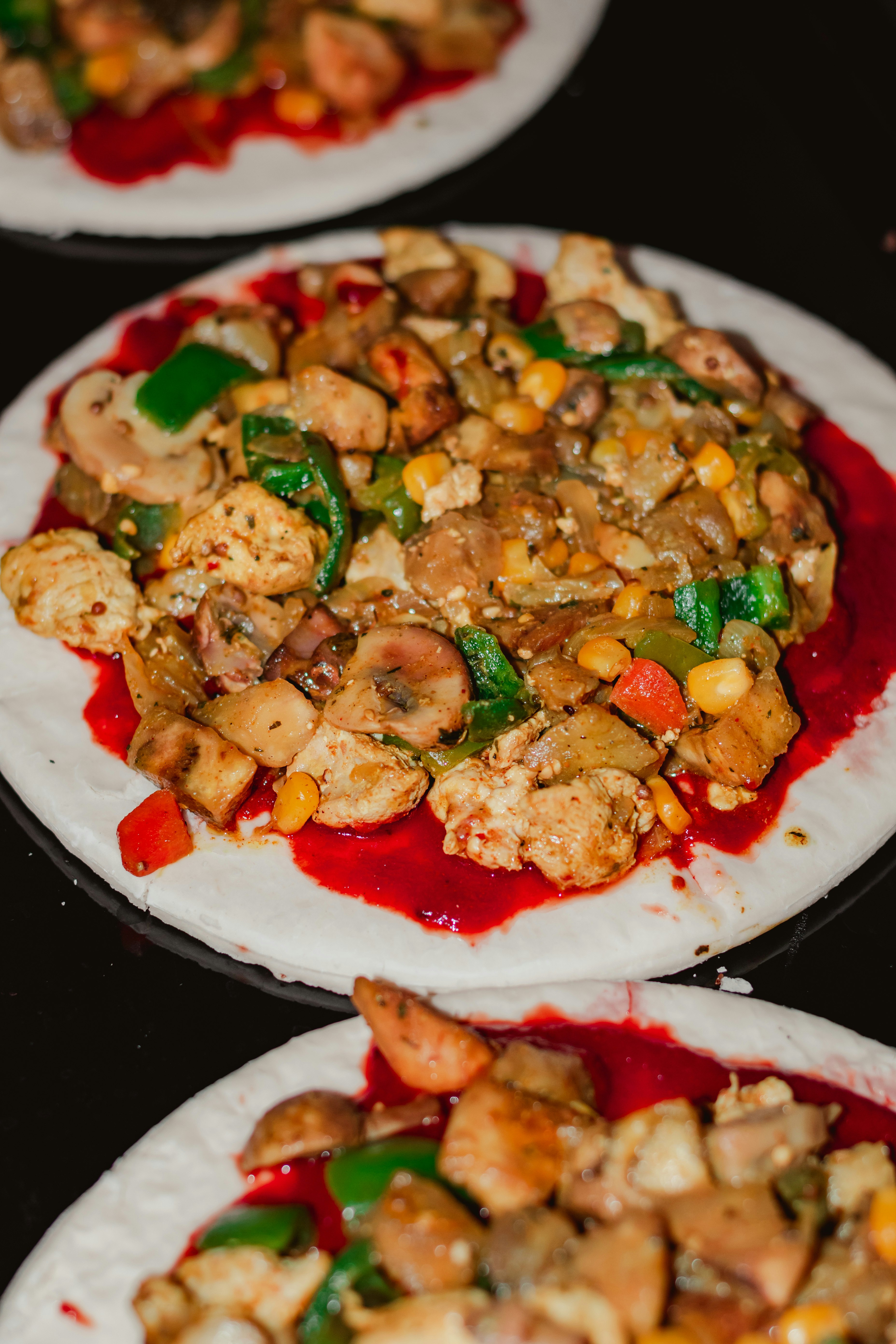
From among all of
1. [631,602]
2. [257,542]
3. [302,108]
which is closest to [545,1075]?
[631,602]

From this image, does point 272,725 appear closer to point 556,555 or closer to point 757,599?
point 556,555

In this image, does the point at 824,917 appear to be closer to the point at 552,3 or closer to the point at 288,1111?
the point at 288,1111

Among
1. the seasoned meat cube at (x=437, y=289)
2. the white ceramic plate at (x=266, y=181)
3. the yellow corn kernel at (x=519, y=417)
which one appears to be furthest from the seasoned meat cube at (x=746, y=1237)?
the white ceramic plate at (x=266, y=181)

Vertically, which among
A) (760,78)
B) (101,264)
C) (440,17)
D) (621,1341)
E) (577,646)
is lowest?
(101,264)

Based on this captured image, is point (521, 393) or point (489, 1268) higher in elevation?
point (521, 393)

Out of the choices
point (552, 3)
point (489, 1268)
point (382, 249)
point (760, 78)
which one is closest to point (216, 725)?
point (489, 1268)

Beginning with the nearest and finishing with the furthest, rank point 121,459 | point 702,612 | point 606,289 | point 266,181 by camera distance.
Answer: point 702,612 → point 121,459 → point 606,289 → point 266,181
